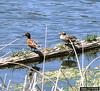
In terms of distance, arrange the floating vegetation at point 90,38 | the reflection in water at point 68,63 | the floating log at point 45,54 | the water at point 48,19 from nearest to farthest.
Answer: the floating log at point 45,54 < the reflection in water at point 68,63 < the floating vegetation at point 90,38 < the water at point 48,19

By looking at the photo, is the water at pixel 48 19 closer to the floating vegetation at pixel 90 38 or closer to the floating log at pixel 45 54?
the floating log at pixel 45 54

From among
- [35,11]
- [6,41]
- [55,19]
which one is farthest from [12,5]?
[6,41]

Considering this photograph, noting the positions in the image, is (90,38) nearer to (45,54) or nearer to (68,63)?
(68,63)

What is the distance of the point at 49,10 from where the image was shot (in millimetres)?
21297

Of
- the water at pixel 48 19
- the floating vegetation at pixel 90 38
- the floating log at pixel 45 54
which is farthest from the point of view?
the water at pixel 48 19

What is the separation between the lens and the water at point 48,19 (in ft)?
53.8

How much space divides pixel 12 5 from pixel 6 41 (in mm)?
6797

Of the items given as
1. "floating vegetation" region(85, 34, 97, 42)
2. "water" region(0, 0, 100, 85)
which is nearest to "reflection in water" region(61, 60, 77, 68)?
"water" region(0, 0, 100, 85)

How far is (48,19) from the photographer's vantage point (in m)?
19.5

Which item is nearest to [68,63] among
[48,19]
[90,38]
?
[90,38]

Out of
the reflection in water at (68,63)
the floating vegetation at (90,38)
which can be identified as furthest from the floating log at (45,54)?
the reflection in water at (68,63)

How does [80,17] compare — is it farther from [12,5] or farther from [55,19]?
[12,5]

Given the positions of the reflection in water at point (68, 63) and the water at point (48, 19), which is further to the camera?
the water at point (48, 19)

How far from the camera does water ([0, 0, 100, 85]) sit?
16391 millimetres
